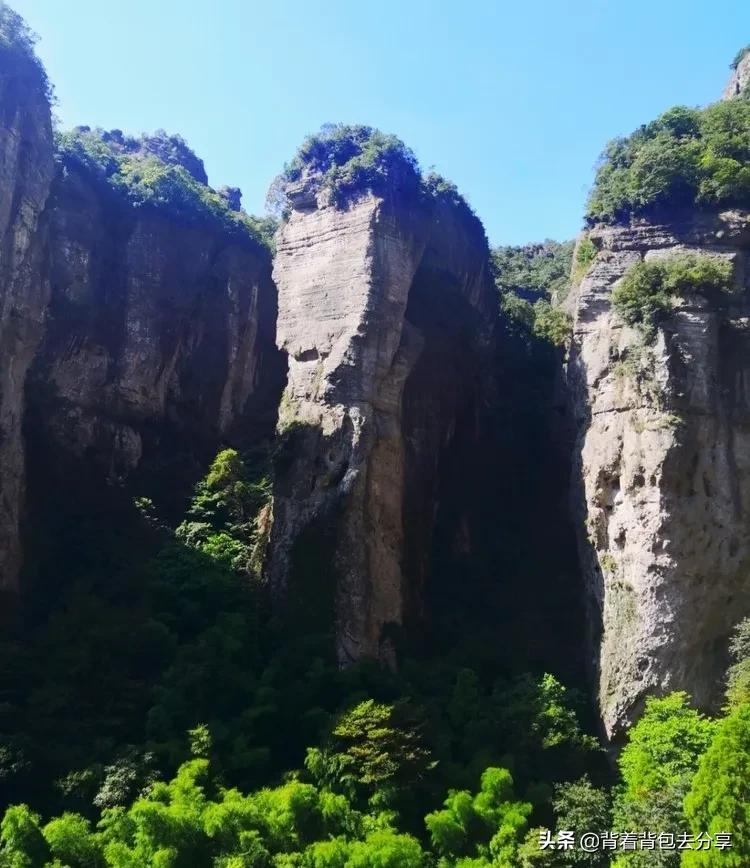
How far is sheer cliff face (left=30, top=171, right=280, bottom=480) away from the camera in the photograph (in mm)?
25797

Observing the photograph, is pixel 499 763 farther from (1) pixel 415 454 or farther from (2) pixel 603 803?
(1) pixel 415 454

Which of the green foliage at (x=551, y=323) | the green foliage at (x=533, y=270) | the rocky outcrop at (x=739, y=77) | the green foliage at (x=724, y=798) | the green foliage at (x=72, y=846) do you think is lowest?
the green foliage at (x=72, y=846)

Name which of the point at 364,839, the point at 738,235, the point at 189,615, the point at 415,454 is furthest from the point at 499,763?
the point at 738,235

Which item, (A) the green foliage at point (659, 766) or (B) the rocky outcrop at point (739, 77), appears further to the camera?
(B) the rocky outcrop at point (739, 77)

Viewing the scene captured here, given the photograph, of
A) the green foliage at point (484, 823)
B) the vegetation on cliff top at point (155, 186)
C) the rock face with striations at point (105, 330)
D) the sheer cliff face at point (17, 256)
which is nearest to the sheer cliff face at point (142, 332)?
the rock face with striations at point (105, 330)

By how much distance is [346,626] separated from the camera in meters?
20.2

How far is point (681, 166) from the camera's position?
2338 cm

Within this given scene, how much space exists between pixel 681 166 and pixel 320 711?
16.1m

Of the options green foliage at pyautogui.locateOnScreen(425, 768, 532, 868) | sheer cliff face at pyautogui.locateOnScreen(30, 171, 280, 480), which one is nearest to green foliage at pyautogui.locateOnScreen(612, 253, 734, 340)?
green foliage at pyautogui.locateOnScreen(425, 768, 532, 868)

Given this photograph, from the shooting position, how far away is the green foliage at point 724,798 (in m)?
12.7

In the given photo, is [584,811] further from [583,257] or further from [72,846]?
[583,257]

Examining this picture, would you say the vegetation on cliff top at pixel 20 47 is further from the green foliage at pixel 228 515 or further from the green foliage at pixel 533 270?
the green foliage at pixel 533 270

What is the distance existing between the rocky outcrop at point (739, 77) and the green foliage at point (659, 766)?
2972 cm

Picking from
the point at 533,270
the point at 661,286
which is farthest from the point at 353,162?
the point at 533,270
